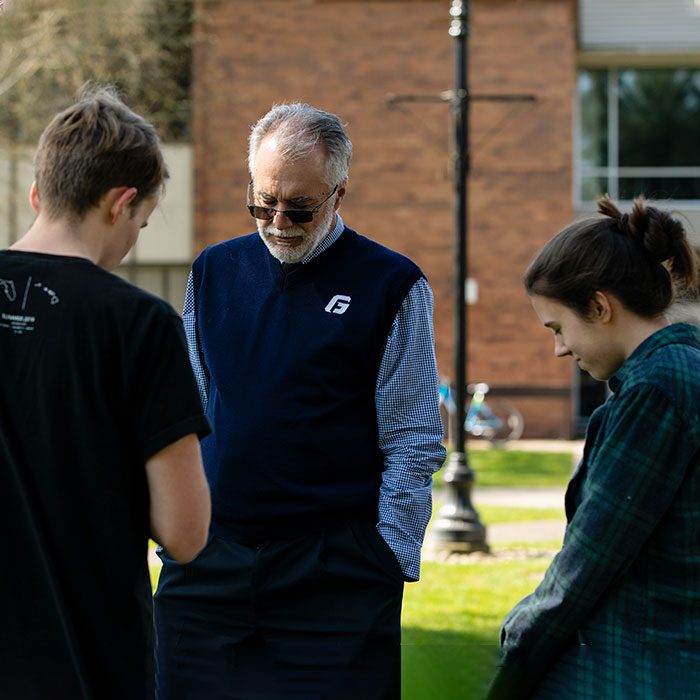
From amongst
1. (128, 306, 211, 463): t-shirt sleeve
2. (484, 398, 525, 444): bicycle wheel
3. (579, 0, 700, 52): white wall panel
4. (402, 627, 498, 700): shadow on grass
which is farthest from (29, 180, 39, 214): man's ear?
(579, 0, 700, 52): white wall panel

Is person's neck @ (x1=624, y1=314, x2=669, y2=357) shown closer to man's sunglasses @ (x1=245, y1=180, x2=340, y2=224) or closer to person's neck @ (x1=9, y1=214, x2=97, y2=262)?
man's sunglasses @ (x1=245, y1=180, x2=340, y2=224)

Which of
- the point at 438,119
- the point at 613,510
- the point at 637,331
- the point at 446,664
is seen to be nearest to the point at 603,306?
the point at 637,331

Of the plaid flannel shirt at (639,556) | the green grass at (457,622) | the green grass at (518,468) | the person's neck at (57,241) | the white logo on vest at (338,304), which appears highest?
the person's neck at (57,241)

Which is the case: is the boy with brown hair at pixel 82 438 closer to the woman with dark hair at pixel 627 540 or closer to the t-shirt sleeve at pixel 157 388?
the t-shirt sleeve at pixel 157 388

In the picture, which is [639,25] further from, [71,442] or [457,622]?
[71,442]

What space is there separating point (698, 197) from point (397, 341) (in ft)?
65.1

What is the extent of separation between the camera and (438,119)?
67.9ft

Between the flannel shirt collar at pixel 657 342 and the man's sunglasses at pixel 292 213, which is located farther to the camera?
the man's sunglasses at pixel 292 213

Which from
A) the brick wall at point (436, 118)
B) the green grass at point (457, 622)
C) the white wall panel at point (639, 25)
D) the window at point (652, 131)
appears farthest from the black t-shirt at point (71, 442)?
the white wall panel at point (639, 25)

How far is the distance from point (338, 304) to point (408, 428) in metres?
0.38

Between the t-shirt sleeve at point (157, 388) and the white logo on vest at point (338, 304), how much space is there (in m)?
0.94

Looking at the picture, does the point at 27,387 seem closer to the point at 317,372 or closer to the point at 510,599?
the point at 317,372

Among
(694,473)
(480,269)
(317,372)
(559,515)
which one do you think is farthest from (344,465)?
(480,269)

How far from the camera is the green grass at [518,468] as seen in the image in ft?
46.4
